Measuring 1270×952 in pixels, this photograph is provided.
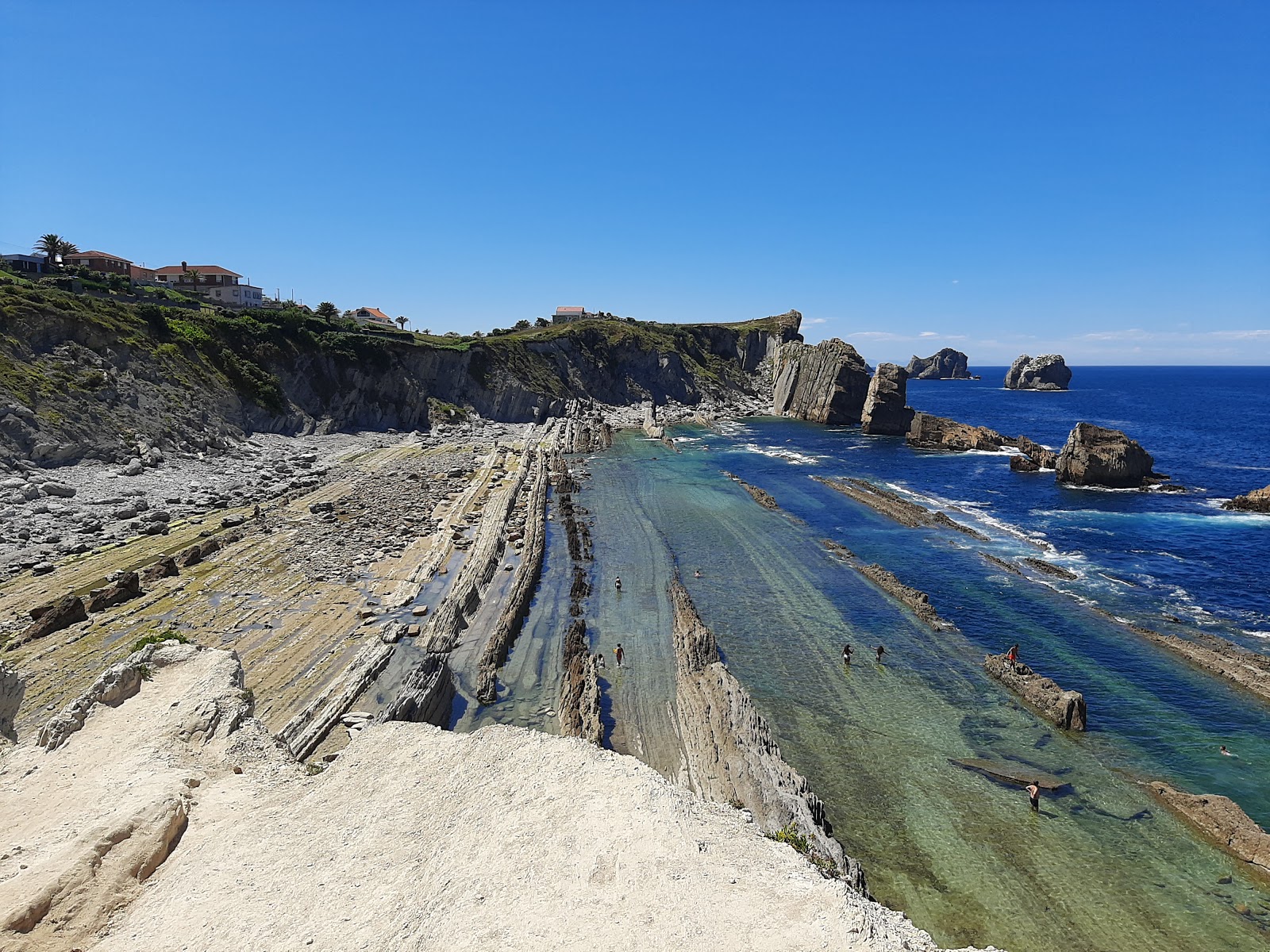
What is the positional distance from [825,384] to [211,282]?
110 meters

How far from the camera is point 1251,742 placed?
24547 mm

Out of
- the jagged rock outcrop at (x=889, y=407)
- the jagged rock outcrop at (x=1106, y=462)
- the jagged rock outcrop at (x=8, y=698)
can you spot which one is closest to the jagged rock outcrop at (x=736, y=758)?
the jagged rock outcrop at (x=8, y=698)

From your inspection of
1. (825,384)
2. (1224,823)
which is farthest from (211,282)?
(1224,823)

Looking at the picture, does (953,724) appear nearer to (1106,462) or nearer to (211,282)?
(1106,462)

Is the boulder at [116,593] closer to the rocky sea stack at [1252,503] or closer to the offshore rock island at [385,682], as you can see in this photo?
the offshore rock island at [385,682]

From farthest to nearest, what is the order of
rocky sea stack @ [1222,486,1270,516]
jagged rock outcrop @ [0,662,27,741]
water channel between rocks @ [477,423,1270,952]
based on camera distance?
rocky sea stack @ [1222,486,1270,516], water channel between rocks @ [477,423,1270,952], jagged rock outcrop @ [0,662,27,741]

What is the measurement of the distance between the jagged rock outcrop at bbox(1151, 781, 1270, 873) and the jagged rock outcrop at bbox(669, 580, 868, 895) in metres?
12.4

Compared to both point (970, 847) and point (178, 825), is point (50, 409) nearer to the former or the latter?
point (178, 825)

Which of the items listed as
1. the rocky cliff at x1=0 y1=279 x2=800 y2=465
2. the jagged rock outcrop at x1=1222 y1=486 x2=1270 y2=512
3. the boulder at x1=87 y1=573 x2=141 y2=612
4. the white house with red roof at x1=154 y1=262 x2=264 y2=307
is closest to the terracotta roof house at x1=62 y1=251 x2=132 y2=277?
the white house with red roof at x1=154 y1=262 x2=264 y2=307

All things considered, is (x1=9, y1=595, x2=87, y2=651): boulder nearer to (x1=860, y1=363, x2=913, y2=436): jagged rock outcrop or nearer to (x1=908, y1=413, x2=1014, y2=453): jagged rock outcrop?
(x1=908, y1=413, x2=1014, y2=453): jagged rock outcrop

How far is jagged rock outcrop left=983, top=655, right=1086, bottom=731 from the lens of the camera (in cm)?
2561

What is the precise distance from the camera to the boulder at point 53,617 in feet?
88.8

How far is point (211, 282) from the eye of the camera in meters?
103

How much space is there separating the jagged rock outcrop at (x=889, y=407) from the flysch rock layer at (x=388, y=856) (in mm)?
102622
